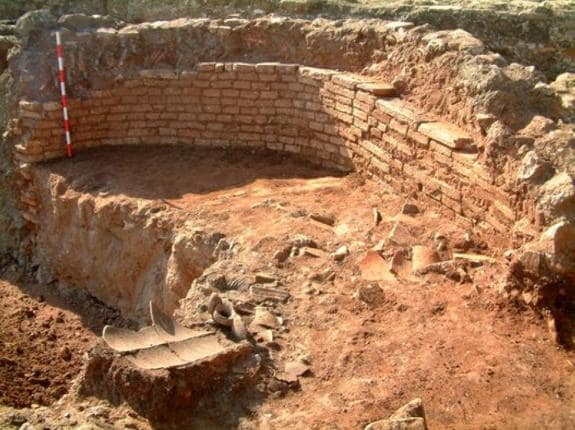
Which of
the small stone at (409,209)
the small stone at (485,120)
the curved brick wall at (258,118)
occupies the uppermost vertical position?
the small stone at (485,120)

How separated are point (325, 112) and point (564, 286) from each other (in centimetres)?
369

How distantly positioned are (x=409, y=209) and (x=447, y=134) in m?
0.77

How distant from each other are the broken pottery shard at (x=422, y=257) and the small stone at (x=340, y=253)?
1.76 ft

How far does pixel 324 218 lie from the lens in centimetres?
676

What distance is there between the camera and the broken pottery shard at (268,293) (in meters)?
5.48

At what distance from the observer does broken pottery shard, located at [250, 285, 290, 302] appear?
18.0ft

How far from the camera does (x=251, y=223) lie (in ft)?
22.6

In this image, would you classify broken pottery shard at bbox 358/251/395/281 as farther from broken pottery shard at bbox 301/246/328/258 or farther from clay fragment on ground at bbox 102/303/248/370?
clay fragment on ground at bbox 102/303/248/370

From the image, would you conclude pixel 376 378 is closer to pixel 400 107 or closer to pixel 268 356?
pixel 268 356

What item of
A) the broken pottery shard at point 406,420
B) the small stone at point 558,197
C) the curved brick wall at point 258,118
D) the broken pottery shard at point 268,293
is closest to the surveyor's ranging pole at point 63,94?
the curved brick wall at point 258,118

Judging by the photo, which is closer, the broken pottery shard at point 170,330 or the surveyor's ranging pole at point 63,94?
the broken pottery shard at point 170,330

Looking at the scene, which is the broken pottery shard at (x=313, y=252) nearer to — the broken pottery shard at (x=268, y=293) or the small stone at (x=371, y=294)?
the broken pottery shard at (x=268, y=293)

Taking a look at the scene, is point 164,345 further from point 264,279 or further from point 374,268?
point 374,268

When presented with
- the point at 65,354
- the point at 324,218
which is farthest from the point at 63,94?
the point at 324,218
